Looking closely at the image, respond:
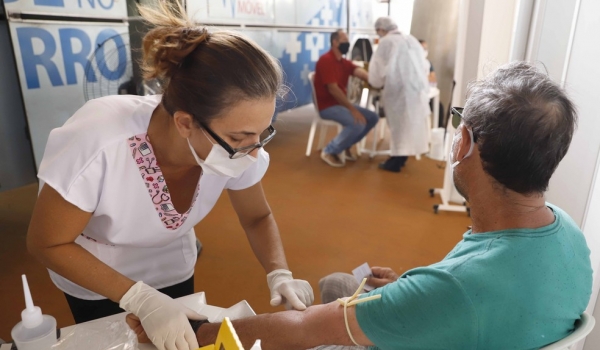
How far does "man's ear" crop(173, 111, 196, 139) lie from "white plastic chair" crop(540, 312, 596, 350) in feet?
2.60

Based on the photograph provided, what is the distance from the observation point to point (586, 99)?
1413 millimetres

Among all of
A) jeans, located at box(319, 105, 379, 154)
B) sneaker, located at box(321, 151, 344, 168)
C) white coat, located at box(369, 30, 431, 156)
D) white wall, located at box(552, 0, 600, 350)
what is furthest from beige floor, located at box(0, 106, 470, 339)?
white wall, located at box(552, 0, 600, 350)

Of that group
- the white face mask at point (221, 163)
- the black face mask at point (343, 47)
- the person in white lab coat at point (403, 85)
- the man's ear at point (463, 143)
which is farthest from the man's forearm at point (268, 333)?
the black face mask at point (343, 47)

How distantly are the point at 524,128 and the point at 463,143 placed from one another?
13 cm

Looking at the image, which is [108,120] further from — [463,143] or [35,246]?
[463,143]

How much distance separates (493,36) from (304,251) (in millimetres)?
1699

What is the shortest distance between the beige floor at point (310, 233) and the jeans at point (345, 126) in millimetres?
259

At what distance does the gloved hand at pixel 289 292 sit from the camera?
3.28 feet

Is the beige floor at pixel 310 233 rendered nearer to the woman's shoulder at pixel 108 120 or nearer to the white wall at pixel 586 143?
the woman's shoulder at pixel 108 120

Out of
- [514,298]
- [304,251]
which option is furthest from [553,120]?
[304,251]

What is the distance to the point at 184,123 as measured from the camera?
3.07ft

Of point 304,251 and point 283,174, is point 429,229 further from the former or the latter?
point 283,174

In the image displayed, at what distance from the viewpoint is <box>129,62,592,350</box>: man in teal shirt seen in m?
0.66

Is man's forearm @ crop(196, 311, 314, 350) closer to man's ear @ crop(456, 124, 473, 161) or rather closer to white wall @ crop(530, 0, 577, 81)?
man's ear @ crop(456, 124, 473, 161)
